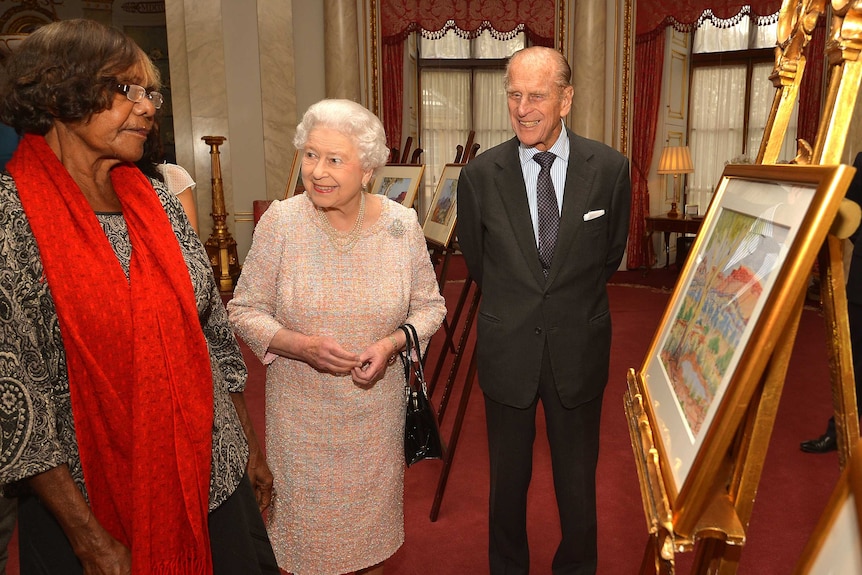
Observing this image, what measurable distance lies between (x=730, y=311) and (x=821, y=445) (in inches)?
127

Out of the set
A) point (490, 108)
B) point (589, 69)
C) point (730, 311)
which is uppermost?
point (589, 69)

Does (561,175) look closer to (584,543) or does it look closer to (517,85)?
(517,85)

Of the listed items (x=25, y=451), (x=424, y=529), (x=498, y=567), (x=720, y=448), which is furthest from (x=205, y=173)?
(x=720, y=448)

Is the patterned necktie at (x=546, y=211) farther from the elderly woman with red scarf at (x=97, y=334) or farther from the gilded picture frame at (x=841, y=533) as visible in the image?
the gilded picture frame at (x=841, y=533)

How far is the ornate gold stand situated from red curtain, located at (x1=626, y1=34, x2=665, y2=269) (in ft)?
18.3

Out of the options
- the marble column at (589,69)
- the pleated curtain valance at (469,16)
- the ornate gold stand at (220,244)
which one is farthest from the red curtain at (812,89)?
the ornate gold stand at (220,244)

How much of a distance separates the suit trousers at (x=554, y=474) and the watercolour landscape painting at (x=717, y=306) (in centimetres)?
102

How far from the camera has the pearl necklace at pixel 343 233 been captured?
2.00 meters

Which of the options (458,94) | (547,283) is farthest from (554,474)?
(458,94)

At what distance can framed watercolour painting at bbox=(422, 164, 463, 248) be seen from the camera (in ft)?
12.8

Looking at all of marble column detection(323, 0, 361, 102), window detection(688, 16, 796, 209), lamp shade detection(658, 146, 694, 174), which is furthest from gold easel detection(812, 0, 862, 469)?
window detection(688, 16, 796, 209)

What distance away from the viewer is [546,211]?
2.20 meters

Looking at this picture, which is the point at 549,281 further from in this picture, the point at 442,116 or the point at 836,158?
the point at 442,116

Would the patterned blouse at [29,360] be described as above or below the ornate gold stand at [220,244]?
above
